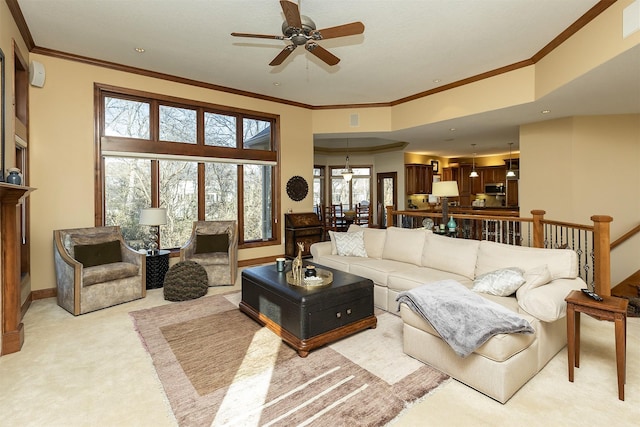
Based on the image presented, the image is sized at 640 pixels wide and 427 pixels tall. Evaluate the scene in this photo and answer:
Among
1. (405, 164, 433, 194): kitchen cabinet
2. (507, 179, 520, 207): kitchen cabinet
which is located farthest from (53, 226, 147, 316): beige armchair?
(507, 179, 520, 207): kitchen cabinet

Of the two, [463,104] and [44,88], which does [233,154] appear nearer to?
[44,88]

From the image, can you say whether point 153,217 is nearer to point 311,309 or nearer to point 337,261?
point 337,261

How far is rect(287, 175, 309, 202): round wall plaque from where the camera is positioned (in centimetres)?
671

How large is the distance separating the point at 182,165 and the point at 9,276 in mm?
3097

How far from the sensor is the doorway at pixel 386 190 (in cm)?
1034

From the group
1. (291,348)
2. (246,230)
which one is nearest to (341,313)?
(291,348)

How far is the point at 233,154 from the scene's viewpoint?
5984mm

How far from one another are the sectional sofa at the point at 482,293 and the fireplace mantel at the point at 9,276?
329cm

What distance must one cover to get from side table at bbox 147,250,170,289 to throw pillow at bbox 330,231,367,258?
2.60 meters

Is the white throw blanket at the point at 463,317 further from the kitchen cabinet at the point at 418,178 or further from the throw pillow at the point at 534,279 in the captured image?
the kitchen cabinet at the point at 418,178

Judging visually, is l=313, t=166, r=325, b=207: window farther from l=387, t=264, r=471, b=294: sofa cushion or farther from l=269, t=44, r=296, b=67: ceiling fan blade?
l=387, t=264, r=471, b=294: sofa cushion

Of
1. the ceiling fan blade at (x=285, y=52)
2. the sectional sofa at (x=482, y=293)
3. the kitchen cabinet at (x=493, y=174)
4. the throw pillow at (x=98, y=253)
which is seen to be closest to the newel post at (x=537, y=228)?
the sectional sofa at (x=482, y=293)

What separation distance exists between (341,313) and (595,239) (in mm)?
2559

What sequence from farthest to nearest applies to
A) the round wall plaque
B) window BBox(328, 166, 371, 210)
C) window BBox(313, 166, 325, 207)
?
window BBox(328, 166, 371, 210)
window BBox(313, 166, 325, 207)
the round wall plaque
